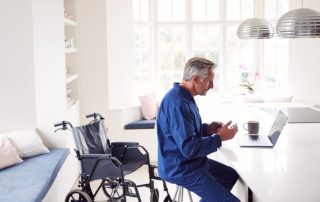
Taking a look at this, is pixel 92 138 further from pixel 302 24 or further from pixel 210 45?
pixel 210 45

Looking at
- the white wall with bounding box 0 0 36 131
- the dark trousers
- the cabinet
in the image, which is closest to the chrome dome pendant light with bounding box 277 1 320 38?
the dark trousers

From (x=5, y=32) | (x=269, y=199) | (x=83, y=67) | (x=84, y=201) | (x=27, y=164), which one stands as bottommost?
(x=84, y=201)

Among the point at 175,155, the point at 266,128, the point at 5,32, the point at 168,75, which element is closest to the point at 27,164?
the point at 5,32

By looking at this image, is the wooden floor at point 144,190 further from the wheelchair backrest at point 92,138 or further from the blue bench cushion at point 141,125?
the wheelchair backrest at point 92,138

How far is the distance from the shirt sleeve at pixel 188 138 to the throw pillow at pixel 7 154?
1.93m

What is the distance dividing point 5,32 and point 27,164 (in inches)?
55.2

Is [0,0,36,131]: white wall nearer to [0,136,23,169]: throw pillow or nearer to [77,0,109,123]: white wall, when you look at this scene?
[0,136,23,169]: throw pillow

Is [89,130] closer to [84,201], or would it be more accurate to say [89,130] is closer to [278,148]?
[84,201]

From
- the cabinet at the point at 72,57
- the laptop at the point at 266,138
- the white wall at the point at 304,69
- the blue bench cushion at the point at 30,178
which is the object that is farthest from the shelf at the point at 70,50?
the white wall at the point at 304,69

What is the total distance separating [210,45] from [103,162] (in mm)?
3926

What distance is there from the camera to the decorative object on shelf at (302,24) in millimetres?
3945

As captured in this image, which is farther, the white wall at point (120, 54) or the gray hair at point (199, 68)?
the white wall at point (120, 54)

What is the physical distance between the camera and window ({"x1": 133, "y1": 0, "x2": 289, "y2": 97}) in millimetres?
7414

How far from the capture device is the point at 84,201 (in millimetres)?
4266
